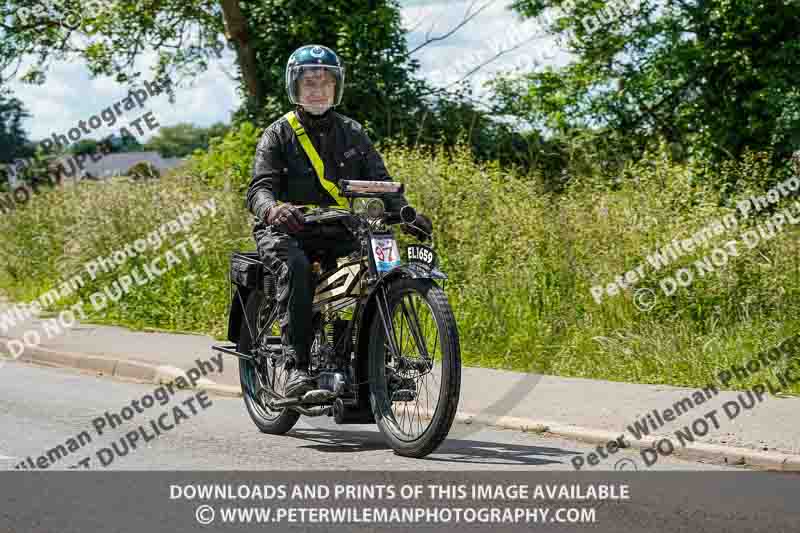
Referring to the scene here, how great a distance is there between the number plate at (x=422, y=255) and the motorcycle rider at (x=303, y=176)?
351 mm

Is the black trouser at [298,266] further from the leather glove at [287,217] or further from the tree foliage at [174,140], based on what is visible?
the tree foliage at [174,140]

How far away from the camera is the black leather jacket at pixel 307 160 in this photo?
743cm

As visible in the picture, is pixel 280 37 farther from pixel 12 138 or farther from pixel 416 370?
pixel 12 138

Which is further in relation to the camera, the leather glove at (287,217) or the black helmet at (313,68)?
the black helmet at (313,68)

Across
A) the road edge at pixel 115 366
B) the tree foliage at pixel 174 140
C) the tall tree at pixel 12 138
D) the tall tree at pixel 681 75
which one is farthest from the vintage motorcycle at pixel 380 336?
the tree foliage at pixel 174 140

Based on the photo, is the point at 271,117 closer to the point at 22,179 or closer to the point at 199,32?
the point at 199,32

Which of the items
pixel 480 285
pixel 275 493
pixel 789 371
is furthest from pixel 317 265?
pixel 480 285

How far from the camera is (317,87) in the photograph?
7418mm

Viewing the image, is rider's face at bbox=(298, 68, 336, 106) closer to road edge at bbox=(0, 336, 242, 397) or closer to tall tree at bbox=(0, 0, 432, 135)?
road edge at bbox=(0, 336, 242, 397)

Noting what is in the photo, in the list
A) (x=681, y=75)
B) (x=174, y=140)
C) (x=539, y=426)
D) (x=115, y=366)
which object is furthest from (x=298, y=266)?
(x=174, y=140)

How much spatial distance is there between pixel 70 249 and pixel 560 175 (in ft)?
24.3

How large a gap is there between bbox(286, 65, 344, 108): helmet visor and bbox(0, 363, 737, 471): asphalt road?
2.20 meters

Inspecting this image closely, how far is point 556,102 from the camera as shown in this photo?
19.1 meters

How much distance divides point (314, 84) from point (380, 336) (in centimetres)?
169
